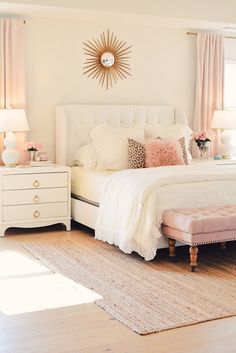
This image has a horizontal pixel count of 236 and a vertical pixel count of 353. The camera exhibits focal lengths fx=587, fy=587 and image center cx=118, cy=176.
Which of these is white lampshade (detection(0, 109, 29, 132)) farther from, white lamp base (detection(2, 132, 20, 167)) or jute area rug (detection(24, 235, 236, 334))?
jute area rug (detection(24, 235, 236, 334))

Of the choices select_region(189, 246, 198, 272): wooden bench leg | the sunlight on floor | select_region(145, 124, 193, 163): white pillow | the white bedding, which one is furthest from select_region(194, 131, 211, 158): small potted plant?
the sunlight on floor

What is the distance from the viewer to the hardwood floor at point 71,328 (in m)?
3.07

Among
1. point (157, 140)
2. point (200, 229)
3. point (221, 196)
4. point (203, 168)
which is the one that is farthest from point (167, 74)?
point (200, 229)

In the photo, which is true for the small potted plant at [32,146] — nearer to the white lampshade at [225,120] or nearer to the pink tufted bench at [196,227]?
the pink tufted bench at [196,227]

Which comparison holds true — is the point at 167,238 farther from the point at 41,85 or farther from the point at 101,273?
→ the point at 41,85

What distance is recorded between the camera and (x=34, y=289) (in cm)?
409

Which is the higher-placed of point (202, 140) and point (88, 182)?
point (202, 140)

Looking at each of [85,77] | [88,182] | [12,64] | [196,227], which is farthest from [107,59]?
[196,227]

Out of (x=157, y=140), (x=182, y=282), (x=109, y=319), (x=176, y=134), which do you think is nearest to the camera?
(x=109, y=319)

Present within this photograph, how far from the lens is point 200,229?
446 cm

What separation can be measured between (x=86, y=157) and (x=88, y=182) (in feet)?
1.42

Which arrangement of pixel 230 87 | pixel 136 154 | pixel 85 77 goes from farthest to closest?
pixel 230 87 → pixel 85 77 → pixel 136 154

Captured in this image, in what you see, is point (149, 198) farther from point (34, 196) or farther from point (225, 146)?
point (225, 146)

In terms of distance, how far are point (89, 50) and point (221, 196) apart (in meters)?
2.49
